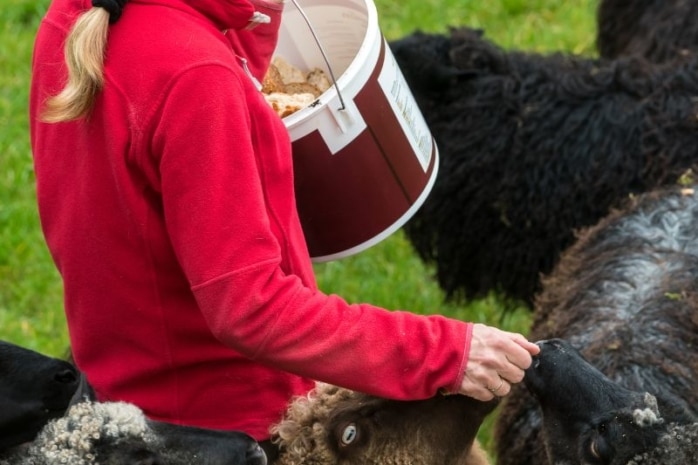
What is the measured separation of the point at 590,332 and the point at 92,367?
1.70m

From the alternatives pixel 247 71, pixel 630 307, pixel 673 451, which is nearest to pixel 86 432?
pixel 247 71

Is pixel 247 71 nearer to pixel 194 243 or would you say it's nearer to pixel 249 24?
pixel 249 24

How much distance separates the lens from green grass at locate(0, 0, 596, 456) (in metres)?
5.26

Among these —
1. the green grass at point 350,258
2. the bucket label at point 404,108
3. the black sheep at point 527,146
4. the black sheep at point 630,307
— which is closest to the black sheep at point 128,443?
the bucket label at point 404,108

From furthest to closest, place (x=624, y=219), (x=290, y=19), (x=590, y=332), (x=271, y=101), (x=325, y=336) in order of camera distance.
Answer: (x=624, y=219)
(x=590, y=332)
(x=290, y=19)
(x=271, y=101)
(x=325, y=336)

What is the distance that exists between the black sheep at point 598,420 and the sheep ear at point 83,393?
104 centimetres

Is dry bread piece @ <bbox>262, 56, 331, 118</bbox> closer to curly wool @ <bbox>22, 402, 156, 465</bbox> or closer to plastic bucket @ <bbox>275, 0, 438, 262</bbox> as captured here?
plastic bucket @ <bbox>275, 0, 438, 262</bbox>

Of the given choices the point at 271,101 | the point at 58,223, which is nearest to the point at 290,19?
the point at 271,101

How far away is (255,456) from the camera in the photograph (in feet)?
7.55

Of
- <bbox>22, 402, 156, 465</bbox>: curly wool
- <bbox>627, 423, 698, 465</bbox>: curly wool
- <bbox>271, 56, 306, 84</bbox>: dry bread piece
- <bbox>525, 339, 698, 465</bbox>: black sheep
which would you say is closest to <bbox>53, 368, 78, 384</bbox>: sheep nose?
<bbox>22, 402, 156, 465</bbox>: curly wool

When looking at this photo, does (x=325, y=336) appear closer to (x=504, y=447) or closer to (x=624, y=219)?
(x=504, y=447)

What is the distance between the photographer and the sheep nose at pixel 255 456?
2.29m

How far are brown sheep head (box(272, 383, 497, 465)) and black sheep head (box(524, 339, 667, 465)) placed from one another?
0.78ft

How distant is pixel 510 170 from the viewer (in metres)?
4.66
